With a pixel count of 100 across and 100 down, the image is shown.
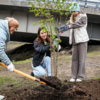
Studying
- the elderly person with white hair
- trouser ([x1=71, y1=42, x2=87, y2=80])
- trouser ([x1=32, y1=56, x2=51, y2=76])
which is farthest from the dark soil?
trouser ([x1=71, y1=42, x2=87, y2=80])

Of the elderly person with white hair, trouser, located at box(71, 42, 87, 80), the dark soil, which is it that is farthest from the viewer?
trouser, located at box(71, 42, 87, 80)

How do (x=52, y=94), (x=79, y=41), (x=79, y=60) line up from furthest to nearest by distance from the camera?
(x=79, y=60) < (x=79, y=41) < (x=52, y=94)

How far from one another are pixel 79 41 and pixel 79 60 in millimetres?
557

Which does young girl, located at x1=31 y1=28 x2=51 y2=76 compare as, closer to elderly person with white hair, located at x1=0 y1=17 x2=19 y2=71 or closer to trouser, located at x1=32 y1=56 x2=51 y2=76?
trouser, located at x1=32 y1=56 x2=51 y2=76

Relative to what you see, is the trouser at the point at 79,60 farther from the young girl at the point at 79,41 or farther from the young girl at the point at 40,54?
the young girl at the point at 40,54

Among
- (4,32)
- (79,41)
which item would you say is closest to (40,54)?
(79,41)

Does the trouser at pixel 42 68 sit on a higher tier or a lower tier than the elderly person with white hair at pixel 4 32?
lower

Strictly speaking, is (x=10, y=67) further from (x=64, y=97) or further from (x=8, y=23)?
(x=64, y=97)

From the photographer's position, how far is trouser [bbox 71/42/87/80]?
451cm

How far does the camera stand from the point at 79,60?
4.60 m

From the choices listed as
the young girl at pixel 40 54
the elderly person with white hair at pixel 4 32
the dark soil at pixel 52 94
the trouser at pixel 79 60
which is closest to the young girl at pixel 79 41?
the trouser at pixel 79 60

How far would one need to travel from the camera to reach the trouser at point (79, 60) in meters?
4.51

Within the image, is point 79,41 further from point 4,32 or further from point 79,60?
point 4,32

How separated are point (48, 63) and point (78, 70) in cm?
97
